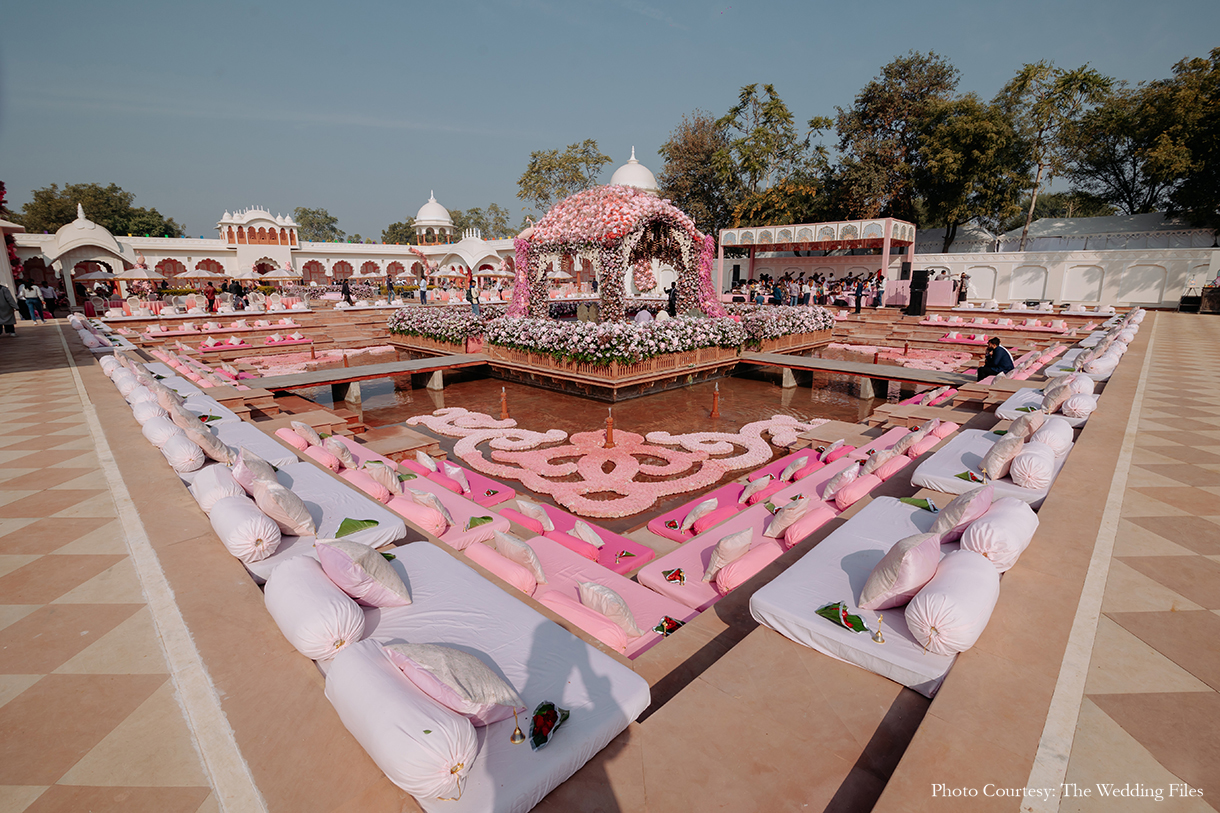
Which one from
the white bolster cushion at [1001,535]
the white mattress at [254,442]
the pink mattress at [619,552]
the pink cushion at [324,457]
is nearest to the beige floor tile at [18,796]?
the pink mattress at [619,552]

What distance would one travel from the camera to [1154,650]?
242 centimetres

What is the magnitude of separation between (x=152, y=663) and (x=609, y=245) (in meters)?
11.7

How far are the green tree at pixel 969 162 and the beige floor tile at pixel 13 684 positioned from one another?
36114 mm

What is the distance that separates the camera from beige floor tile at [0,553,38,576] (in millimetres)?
3198

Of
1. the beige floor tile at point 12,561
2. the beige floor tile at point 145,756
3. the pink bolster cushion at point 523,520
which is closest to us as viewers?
the beige floor tile at point 145,756

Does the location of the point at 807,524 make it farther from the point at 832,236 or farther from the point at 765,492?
the point at 832,236

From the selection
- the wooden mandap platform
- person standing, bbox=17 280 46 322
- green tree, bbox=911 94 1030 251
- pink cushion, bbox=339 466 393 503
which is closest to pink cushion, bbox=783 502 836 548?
pink cushion, bbox=339 466 393 503

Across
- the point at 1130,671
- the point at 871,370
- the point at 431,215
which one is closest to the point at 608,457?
the point at 1130,671

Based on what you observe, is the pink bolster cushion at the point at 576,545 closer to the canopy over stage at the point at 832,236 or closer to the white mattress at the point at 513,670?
the white mattress at the point at 513,670

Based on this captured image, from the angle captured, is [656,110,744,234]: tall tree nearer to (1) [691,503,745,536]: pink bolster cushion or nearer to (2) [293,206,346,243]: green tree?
(1) [691,503,745,536]: pink bolster cushion

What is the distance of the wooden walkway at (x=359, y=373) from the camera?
10.6 metres

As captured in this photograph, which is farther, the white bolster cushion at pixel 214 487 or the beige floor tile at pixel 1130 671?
the white bolster cushion at pixel 214 487

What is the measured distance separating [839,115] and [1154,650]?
38.1 metres

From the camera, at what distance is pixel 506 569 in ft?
11.3
